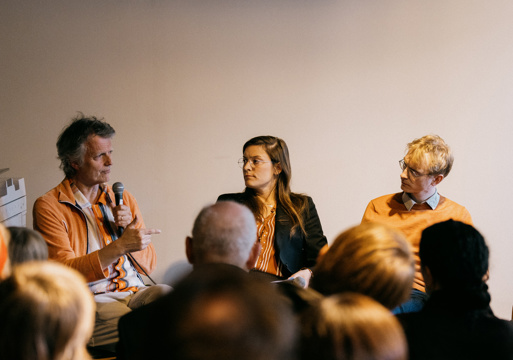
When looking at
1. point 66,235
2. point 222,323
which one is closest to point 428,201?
point 66,235

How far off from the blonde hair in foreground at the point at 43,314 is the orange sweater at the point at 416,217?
6.84ft

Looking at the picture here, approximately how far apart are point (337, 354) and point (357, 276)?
1.64 ft

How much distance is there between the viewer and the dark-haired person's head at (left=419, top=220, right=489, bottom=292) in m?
1.78

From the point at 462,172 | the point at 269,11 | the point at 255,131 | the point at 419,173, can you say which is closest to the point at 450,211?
the point at 419,173

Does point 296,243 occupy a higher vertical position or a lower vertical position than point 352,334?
lower

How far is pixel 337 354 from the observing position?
1.16 metres

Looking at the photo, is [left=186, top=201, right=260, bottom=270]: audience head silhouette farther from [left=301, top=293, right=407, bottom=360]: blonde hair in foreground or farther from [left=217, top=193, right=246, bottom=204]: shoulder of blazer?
[left=217, top=193, right=246, bottom=204]: shoulder of blazer

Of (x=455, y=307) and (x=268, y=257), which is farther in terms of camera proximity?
(x=268, y=257)

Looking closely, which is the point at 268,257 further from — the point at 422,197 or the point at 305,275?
the point at 422,197

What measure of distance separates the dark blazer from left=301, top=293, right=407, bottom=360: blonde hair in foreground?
1804 millimetres

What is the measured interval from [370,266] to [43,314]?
88 cm

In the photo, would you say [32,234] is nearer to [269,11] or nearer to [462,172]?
[269,11]

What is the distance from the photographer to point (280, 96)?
14.1ft

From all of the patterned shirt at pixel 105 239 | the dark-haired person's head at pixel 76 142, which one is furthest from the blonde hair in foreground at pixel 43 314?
the dark-haired person's head at pixel 76 142
